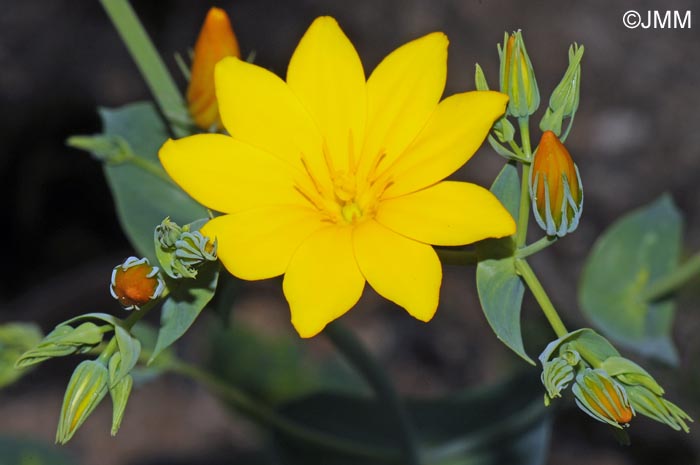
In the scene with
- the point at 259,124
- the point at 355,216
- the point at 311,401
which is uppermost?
the point at 259,124

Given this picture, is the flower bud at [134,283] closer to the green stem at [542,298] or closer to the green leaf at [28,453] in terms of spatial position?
the green stem at [542,298]

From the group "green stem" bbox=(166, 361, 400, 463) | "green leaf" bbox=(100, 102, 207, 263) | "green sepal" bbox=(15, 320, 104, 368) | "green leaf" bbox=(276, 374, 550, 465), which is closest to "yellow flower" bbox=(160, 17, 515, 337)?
"green sepal" bbox=(15, 320, 104, 368)

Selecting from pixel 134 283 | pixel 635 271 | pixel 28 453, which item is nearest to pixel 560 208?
pixel 134 283

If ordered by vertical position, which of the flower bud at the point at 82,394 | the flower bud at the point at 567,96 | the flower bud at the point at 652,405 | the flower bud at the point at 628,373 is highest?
the flower bud at the point at 567,96

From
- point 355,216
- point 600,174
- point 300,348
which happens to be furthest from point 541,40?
point 355,216

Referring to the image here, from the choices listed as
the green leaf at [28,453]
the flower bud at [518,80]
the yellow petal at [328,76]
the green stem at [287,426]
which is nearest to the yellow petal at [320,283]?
the yellow petal at [328,76]

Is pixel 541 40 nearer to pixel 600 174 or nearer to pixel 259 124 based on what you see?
pixel 600 174
